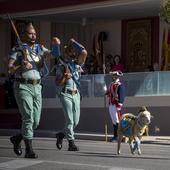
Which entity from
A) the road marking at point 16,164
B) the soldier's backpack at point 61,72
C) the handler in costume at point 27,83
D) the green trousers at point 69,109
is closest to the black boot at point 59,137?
the green trousers at point 69,109

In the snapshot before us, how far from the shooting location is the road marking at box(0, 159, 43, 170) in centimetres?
872

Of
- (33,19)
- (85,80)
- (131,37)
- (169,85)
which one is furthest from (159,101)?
(33,19)

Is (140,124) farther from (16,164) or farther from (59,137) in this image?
(16,164)

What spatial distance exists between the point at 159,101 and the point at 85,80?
292 cm

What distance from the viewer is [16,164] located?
898cm

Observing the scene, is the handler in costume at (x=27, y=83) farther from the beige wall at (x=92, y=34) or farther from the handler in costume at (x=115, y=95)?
the beige wall at (x=92, y=34)

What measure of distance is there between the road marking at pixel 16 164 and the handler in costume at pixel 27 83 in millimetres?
383

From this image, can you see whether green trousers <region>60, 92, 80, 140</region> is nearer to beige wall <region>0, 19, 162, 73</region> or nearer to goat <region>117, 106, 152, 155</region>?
goat <region>117, 106, 152, 155</region>

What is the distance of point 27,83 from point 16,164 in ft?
4.60

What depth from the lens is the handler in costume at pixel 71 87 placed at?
1092 centimetres

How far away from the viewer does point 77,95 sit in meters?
11.1

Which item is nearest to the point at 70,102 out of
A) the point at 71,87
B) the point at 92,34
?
the point at 71,87

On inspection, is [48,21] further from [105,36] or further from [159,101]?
[159,101]

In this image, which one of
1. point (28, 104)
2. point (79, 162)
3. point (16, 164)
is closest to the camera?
point (16, 164)
